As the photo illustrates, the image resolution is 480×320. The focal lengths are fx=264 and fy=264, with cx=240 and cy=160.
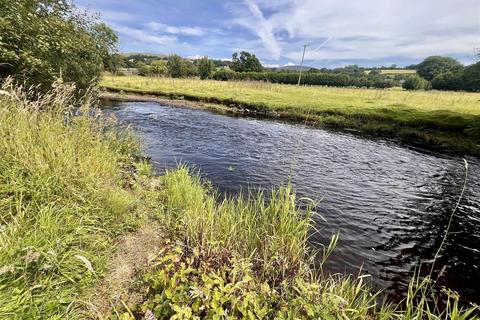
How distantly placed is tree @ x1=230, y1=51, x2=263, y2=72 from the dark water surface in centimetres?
9294

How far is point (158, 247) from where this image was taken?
4703 mm

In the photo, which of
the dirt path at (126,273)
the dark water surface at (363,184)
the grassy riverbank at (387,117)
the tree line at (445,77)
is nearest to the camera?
the dirt path at (126,273)

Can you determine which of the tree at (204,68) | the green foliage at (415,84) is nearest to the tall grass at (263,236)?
the tree at (204,68)

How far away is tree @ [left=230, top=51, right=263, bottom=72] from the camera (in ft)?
350

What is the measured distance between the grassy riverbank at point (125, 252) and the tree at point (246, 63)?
106m

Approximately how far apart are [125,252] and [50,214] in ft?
4.22

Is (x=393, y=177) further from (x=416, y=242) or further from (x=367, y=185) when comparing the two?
(x=416, y=242)

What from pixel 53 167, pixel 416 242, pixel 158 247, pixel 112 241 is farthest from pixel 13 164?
pixel 416 242

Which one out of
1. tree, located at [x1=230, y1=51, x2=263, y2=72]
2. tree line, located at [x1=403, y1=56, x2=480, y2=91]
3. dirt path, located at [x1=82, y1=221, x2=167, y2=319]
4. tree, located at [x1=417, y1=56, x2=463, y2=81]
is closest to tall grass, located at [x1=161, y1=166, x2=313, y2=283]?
dirt path, located at [x1=82, y1=221, x2=167, y2=319]

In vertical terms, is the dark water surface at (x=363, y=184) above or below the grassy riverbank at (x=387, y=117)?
below

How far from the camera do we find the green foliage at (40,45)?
7.03 meters

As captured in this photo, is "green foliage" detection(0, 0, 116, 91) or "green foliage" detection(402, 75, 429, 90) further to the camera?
"green foliage" detection(402, 75, 429, 90)

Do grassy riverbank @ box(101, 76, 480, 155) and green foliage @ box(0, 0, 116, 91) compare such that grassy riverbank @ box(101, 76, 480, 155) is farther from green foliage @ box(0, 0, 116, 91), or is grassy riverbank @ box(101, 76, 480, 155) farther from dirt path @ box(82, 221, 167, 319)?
dirt path @ box(82, 221, 167, 319)

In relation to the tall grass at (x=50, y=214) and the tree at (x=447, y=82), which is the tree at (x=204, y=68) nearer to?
the tree at (x=447, y=82)
